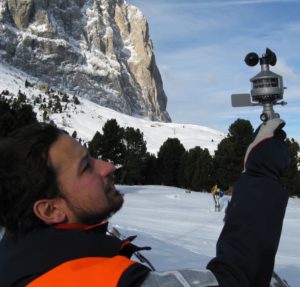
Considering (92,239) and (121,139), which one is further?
(121,139)

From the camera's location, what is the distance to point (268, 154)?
1.50 m

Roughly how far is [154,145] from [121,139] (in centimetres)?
4397

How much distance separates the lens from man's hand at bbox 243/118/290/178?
1.50 metres

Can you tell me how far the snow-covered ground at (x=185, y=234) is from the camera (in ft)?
26.2

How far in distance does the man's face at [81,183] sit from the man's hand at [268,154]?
500 mm

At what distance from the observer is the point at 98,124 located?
324 ft

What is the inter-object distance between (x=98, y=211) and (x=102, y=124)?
325ft

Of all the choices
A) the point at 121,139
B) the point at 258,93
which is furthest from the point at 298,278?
the point at 121,139

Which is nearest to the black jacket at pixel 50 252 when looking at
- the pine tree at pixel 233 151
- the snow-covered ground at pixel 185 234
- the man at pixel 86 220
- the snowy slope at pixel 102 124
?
the man at pixel 86 220

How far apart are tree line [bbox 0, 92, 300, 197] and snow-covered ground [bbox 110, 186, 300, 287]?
421 inches

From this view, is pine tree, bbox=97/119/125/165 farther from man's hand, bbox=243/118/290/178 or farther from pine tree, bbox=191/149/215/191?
man's hand, bbox=243/118/290/178

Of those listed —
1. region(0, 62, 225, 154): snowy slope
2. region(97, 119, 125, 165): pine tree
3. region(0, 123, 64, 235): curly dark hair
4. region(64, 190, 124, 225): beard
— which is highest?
region(0, 62, 225, 154): snowy slope

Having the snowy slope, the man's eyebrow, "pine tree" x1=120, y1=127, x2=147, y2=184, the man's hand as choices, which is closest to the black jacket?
the man's eyebrow

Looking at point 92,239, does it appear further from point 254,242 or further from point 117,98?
point 117,98
